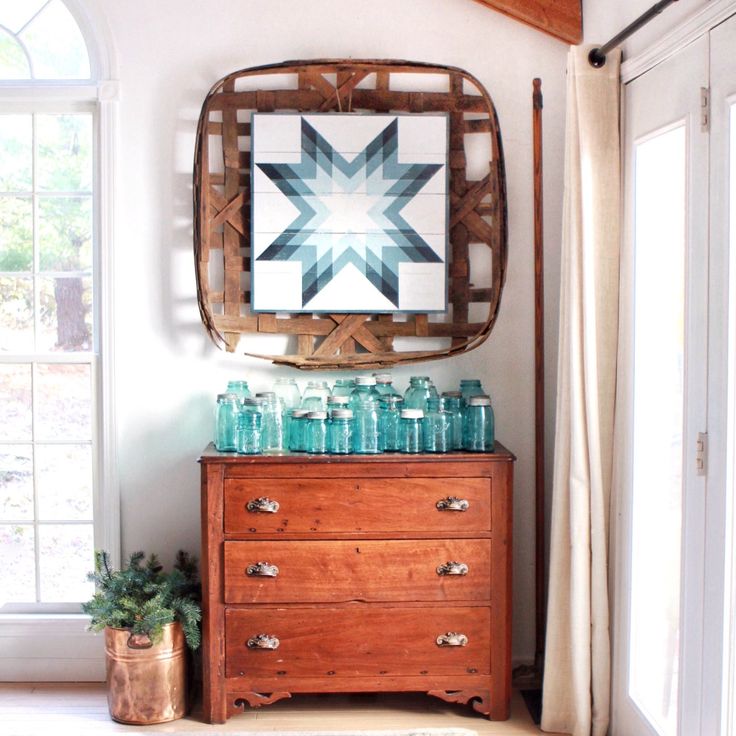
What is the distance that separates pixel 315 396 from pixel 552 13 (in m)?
1.69

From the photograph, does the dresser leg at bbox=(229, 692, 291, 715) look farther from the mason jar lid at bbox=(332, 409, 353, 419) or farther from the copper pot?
the mason jar lid at bbox=(332, 409, 353, 419)

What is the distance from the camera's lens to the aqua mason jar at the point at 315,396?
343 centimetres

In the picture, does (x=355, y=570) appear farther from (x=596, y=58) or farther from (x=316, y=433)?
(x=596, y=58)

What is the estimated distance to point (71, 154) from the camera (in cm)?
364

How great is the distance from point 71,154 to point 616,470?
7.83ft

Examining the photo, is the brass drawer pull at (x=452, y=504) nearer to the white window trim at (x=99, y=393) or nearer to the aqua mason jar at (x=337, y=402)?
the aqua mason jar at (x=337, y=402)

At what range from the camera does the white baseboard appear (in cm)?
362

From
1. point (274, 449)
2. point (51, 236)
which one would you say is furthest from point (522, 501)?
point (51, 236)

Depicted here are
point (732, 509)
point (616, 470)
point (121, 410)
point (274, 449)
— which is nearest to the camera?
point (732, 509)

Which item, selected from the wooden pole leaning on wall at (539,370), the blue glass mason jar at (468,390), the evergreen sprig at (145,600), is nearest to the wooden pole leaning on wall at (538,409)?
the wooden pole leaning on wall at (539,370)

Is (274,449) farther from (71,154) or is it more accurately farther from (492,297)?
(71,154)

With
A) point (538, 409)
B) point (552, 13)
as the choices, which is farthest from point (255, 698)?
point (552, 13)

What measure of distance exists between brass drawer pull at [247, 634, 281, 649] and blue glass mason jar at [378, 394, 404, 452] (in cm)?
76

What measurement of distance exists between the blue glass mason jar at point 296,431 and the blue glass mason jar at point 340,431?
0.37 feet
